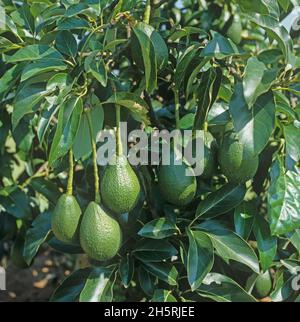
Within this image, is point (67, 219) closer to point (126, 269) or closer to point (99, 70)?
point (126, 269)

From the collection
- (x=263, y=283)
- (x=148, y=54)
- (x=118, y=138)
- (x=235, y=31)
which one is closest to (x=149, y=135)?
(x=118, y=138)

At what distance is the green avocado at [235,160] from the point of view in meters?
1.16

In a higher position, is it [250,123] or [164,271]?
[250,123]

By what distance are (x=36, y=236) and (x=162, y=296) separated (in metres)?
0.37

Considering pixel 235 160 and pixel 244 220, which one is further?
pixel 244 220

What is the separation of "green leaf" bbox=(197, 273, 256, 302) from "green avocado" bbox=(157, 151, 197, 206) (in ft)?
0.71

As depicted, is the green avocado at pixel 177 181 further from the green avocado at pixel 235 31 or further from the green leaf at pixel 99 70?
the green avocado at pixel 235 31

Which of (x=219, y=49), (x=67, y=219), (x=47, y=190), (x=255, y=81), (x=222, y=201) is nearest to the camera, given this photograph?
(x=255, y=81)

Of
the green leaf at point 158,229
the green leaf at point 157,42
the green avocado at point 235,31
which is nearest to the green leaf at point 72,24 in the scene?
the green leaf at point 157,42

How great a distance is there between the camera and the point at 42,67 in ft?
3.87

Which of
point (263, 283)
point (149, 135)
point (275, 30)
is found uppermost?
point (275, 30)

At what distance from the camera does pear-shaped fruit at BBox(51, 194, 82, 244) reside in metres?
1.21

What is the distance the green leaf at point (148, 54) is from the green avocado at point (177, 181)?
0.18 metres

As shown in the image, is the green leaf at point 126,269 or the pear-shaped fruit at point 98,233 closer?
the pear-shaped fruit at point 98,233
